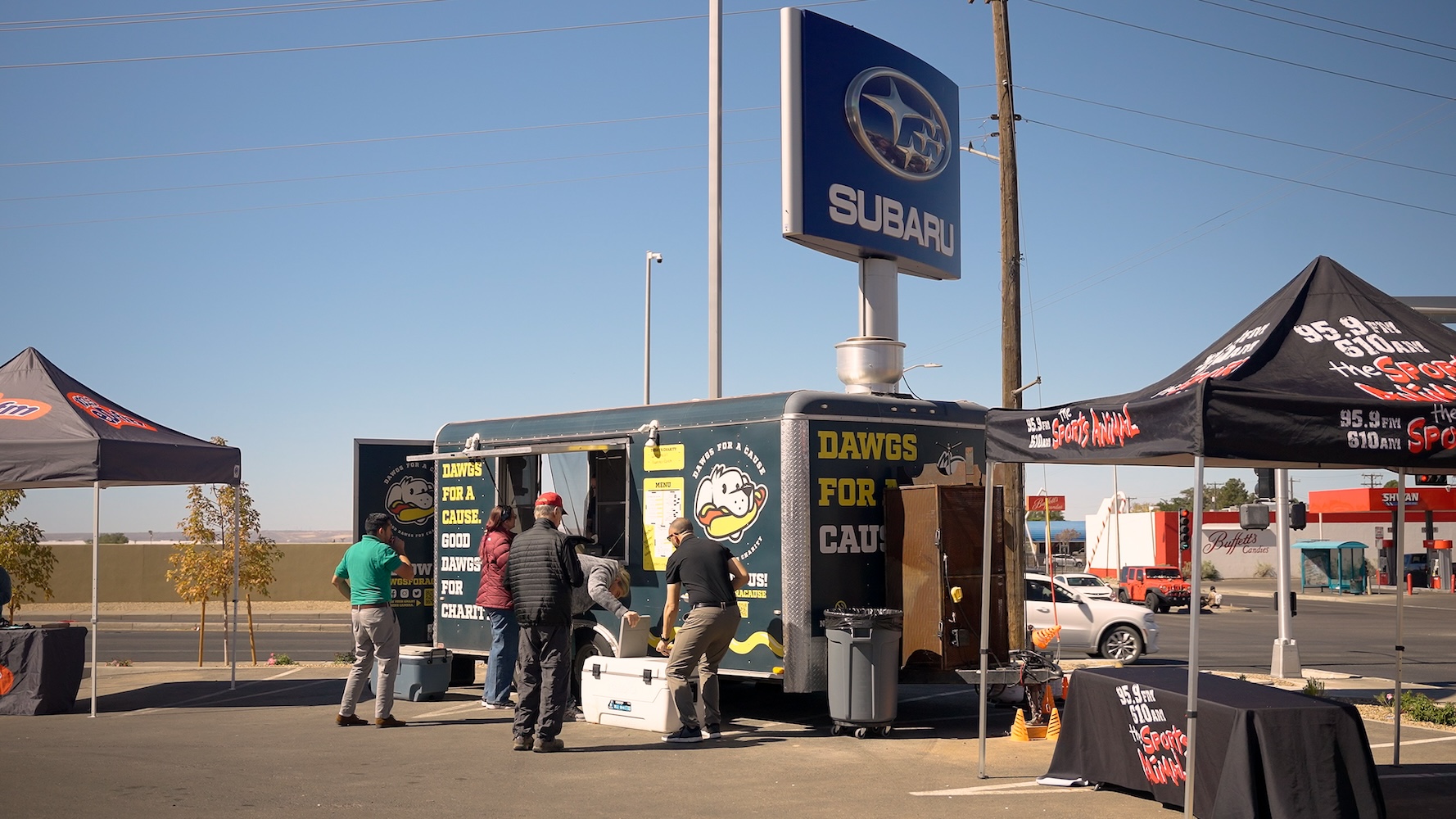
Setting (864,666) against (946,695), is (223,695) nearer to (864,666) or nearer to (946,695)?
(864,666)

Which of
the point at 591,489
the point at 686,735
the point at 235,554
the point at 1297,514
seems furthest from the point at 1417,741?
the point at 235,554

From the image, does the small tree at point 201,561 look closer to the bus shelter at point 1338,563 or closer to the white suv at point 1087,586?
the white suv at point 1087,586

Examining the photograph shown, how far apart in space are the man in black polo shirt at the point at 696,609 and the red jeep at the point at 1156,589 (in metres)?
24.2

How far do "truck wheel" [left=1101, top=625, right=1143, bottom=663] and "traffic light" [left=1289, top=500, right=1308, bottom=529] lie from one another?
276cm

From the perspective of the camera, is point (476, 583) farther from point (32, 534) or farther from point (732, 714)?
Result: point (32, 534)

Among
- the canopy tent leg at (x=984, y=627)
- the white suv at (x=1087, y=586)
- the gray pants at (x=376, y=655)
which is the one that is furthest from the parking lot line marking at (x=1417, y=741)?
the white suv at (x=1087, y=586)

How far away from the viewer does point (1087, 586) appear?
23.2m

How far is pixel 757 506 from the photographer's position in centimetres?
1042

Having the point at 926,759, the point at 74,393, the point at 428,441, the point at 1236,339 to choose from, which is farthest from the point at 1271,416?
the point at 74,393

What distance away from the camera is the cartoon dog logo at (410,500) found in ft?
46.5

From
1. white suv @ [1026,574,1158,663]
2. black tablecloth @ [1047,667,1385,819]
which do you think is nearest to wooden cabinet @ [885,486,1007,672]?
black tablecloth @ [1047,667,1385,819]

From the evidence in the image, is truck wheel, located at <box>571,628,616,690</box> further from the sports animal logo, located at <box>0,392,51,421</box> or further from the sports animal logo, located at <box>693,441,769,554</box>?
the sports animal logo, located at <box>0,392,51,421</box>

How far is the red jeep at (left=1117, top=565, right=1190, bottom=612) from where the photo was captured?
3238cm

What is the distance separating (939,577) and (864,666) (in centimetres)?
102
